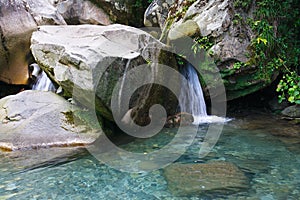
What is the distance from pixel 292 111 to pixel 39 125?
536 centimetres

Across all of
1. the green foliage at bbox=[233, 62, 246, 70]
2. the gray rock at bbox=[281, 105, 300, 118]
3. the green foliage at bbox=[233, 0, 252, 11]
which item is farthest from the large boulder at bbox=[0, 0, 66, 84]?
the gray rock at bbox=[281, 105, 300, 118]

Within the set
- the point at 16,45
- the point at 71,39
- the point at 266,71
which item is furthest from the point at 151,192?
the point at 16,45

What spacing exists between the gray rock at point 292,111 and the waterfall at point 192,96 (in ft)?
5.11

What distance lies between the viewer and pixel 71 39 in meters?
5.52

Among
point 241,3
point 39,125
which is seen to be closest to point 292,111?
point 241,3

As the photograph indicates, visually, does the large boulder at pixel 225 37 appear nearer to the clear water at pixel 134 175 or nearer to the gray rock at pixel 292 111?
the gray rock at pixel 292 111

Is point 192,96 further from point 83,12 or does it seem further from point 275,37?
point 83,12

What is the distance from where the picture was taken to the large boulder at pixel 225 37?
5.91 meters

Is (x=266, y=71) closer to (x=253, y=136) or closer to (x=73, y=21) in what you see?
(x=253, y=136)

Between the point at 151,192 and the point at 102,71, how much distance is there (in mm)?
2304

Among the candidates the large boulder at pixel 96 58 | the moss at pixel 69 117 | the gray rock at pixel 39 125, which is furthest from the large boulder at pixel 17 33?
the moss at pixel 69 117

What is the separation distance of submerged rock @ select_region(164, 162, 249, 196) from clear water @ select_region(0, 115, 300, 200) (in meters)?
0.09

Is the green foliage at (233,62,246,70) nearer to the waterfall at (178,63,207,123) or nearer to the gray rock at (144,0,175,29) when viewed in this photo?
the waterfall at (178,63,207,123)

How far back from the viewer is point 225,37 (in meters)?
5.92
